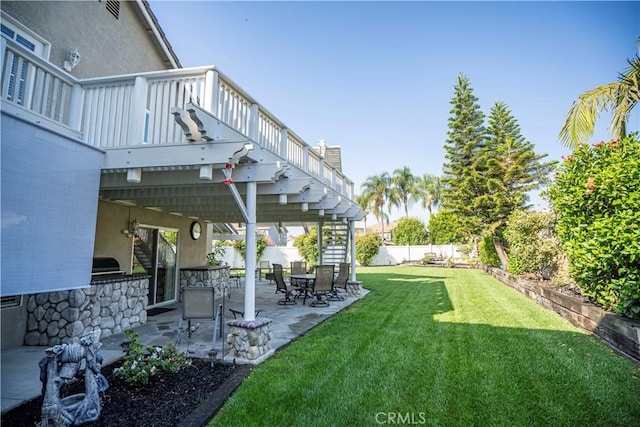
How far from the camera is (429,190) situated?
40.0 meters

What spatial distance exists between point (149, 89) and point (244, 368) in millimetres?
4210

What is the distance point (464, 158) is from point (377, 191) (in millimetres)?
16338

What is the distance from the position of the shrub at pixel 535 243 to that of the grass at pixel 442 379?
501 centimetres

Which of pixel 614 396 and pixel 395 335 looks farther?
pixel 395 335

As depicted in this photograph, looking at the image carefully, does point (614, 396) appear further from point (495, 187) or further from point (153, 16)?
point (495, 187)

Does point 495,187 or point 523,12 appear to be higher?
point 523,12

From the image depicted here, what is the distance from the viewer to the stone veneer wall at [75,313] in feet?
17.5

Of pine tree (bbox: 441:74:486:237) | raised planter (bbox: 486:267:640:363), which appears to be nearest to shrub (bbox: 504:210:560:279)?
raised planter (bbox: 486:267:640:363)

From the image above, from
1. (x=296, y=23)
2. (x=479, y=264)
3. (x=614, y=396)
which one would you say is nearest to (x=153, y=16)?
(x=296, y=23)

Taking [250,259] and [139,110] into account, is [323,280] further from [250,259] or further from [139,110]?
[139,110]

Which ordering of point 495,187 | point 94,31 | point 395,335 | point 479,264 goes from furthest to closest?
Result: point 479,264, point 495,187, point 94,31, point 395,335

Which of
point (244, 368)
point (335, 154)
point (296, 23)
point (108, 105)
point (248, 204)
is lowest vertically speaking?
point (244, 368)

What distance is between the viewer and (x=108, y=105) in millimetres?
4992

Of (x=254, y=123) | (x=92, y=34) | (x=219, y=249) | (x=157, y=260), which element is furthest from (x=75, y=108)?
(x=219, y=249)
